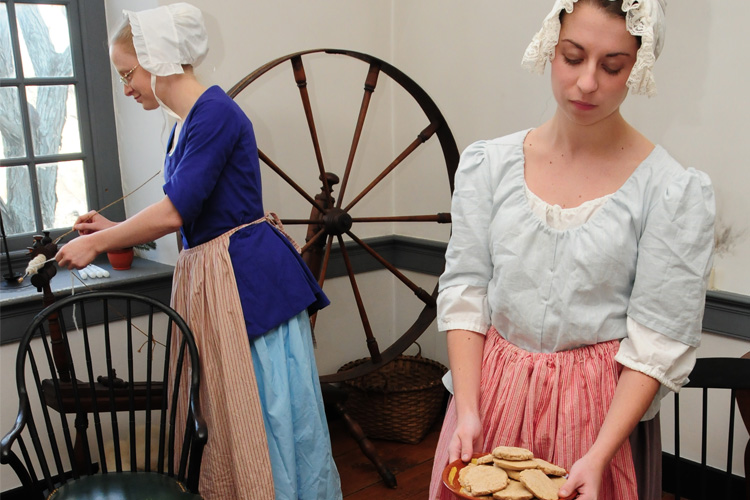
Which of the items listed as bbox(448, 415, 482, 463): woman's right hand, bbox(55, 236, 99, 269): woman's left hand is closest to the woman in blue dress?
bbox(55, 236, 99, 269): woman's left hand

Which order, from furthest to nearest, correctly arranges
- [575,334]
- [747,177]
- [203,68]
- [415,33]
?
[415,33]
[203,68]
[747,177]
[575,334]

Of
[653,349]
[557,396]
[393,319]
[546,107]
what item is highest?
[546,107]

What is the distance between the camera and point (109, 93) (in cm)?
269

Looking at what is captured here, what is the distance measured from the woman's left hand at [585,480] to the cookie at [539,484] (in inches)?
0.8

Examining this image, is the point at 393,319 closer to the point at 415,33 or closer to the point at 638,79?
the point at 415,33

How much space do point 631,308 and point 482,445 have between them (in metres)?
0.35

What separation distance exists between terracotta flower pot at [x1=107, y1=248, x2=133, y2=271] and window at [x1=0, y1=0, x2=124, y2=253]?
0.26 m

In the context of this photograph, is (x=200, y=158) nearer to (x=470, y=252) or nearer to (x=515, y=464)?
(x=470, y=252)

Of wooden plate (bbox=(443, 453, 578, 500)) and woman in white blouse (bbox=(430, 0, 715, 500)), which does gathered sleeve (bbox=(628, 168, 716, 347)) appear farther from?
wooden plate (bbox=(443, 453, 578, 500))

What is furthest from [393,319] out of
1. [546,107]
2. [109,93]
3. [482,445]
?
[482,445]

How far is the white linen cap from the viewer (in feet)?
5.85

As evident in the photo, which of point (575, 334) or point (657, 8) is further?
point (575, 334)

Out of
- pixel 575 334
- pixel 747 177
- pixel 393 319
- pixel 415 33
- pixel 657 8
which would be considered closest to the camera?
pixel 657 8

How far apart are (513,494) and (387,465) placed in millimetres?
1839
